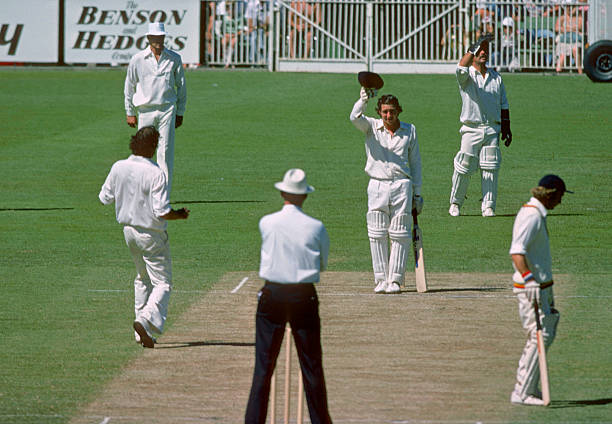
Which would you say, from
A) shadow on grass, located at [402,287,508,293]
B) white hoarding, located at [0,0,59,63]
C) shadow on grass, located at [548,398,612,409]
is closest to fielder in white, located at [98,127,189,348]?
shadow on grass, located at [548,398,612,409]

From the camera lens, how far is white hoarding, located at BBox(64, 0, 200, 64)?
33.2 m

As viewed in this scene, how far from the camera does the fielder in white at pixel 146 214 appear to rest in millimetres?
10656

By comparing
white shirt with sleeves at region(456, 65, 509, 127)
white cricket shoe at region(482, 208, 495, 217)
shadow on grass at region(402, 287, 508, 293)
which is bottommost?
shadow on grass at region(402, 287, 508, 293)

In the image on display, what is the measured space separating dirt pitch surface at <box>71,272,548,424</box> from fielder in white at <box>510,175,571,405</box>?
0.89 ft

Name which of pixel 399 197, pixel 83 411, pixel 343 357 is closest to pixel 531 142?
pixel 399 197

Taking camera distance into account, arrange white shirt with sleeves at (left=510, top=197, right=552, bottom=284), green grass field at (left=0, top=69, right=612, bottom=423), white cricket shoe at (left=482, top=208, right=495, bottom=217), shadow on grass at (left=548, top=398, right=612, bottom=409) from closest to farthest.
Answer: white shirt with sleeves at (left=510, top=197, right=552, bottom=284) < shadow on grass at (left=548, top=398, right=612, bottom=409) < green grass field at (left=0, top=69, right=612, bottom=423) < white cricket shoe at (left=482, top=208, right=495, bottom=217)

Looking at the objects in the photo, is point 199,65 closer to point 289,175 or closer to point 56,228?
point 56,228

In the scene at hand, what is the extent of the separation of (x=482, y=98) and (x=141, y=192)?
868cm

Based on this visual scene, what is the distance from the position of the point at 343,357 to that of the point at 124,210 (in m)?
2.33

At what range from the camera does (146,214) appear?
10695 mm

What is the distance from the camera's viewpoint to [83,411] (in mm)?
9180

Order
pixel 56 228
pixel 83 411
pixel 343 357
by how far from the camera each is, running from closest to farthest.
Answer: pixel 83 411 → pixel 343 357 → pixel 56 228

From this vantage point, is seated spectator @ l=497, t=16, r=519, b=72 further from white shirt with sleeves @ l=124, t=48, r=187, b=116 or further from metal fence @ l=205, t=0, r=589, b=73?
white shirt with sleeves @ l=124, t=48, r=187, b=116

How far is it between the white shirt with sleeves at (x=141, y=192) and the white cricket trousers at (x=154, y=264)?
0.30ft
